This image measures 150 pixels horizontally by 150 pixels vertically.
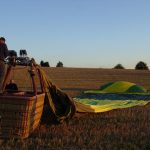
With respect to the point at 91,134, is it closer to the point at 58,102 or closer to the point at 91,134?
the point at 91,134

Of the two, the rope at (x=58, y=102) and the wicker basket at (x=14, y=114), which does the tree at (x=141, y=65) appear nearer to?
the rope at (x=58, y=102)

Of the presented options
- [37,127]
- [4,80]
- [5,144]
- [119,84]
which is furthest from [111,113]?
[119,84]

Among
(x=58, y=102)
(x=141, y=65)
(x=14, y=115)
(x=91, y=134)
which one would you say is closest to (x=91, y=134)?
(x=91, y=134)

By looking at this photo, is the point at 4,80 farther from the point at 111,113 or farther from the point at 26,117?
the point at 111,113

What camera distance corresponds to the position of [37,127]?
8742 millimetres

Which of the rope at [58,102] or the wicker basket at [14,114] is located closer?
the wicker basket at [14,114]

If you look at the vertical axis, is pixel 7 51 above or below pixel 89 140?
above

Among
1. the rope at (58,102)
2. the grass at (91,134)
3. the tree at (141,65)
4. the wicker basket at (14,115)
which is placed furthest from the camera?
the tree at (141,65)

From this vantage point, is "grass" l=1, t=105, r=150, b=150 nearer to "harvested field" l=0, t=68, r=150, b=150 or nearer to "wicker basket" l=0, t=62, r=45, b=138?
"harvested field" l=0, t=68, r=150, b=150

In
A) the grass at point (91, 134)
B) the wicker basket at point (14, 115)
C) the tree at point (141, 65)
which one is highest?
the tree at point (141, 65)

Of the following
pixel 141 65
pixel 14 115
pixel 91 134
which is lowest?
pixel 91 134

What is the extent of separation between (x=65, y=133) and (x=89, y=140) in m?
0.75

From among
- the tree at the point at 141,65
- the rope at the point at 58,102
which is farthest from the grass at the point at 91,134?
the tree at the point at 141,65

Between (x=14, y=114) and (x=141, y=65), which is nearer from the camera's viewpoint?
(x=14, y=114)
